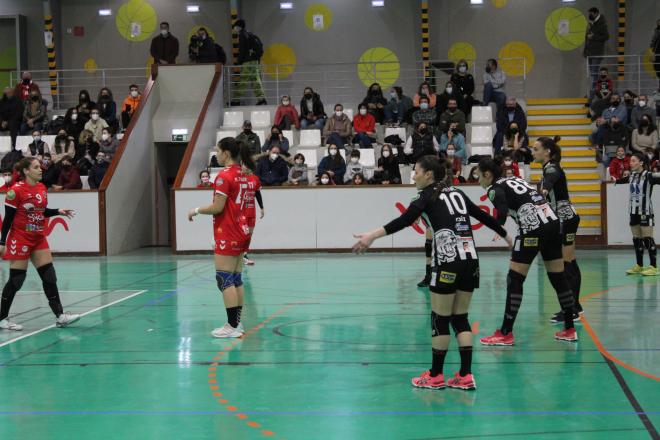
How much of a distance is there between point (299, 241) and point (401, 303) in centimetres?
860

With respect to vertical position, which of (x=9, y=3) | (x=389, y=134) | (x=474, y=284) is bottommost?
(x=474, y=284)

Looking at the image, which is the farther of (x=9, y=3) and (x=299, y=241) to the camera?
(x=9, y=3)

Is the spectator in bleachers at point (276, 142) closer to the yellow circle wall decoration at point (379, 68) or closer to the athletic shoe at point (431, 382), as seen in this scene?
the yellow circle wall decoration at point (379, 68)

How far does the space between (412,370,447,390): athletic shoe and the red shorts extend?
5.33m

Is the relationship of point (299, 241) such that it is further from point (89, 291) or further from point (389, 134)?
point (89, 291)

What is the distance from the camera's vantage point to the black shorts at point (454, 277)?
734 cm

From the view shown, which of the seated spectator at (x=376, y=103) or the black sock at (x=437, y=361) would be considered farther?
the seated spectator at (x=376, y=103)

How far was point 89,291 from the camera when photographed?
47.7 ft

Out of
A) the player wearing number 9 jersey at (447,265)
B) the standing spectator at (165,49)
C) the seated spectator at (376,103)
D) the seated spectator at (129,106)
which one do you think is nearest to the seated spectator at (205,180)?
the seated spectator at (129,106)

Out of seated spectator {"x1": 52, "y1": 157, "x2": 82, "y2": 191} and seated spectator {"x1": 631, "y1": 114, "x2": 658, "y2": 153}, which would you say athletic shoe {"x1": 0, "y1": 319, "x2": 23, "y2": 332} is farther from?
seated spectator {"x1": 631, "y1": 114, "x2": 658, "y2": 153}

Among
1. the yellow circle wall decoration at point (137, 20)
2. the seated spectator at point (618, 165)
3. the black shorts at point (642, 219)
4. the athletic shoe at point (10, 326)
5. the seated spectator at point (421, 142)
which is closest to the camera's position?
the athletic shoe at point (10, 326)

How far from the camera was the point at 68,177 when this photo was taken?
21719 millimetres

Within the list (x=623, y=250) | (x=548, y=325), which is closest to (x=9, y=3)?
(x=623, y=250)

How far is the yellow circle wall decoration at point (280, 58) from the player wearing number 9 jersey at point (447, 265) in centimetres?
2212
